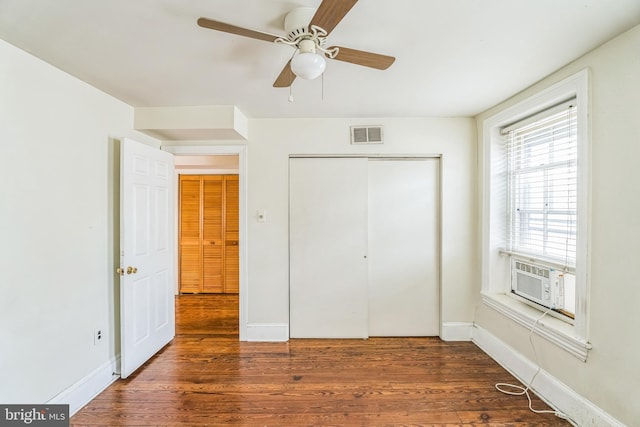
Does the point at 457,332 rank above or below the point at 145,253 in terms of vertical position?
below

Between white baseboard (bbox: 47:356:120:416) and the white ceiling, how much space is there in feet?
7.03

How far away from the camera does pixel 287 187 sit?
287 cm

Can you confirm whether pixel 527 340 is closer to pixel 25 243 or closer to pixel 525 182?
pixel 525 182

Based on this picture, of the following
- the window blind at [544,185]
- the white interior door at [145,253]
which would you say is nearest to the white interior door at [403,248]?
the window blind at [544,185]

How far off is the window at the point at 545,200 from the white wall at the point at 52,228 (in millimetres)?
3400

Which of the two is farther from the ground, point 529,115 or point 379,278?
point 529,115

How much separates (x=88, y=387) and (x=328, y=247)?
219 centimetres

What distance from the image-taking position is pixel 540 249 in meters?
2.21

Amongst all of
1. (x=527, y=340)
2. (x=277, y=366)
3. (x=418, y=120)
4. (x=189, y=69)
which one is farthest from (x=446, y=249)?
(x=189, y=69)

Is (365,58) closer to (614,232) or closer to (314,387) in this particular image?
(614,232)

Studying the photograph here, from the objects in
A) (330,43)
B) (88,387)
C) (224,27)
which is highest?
(330,43)

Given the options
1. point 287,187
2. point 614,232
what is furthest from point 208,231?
point 614,232

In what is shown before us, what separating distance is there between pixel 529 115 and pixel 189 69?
2.67 meters

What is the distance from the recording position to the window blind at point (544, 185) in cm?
191
